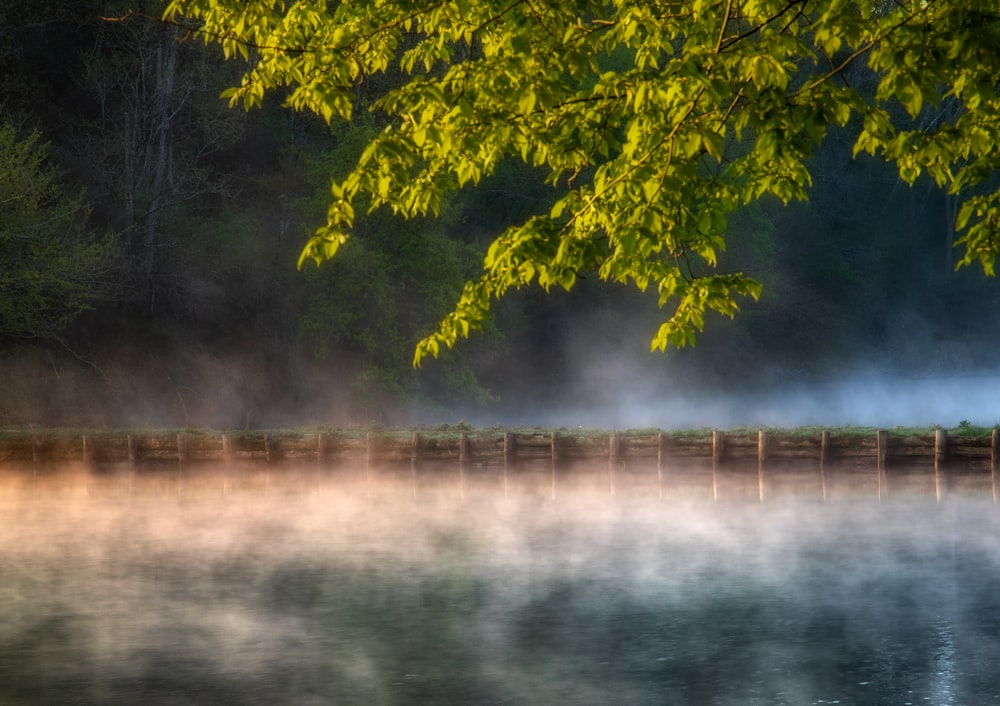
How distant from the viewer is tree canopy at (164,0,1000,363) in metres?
9.96

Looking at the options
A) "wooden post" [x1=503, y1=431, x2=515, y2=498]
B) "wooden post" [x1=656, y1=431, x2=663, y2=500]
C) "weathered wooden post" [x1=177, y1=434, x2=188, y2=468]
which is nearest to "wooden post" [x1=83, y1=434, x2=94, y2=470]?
"weathered wooden post" [x1=177, y1=434, x2=188, y2=468]

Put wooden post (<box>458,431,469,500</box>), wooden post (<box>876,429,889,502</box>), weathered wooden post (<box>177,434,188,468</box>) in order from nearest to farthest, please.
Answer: wooden post (<box>876,429,889,502</box>) < wooden post (<box>458,431,469,500</box>) < weathered wooden post (<box>177,434,188,468</box>)

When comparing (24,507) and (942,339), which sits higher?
(942,339)

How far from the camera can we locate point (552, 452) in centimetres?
2709

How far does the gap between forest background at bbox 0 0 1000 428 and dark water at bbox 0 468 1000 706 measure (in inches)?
604

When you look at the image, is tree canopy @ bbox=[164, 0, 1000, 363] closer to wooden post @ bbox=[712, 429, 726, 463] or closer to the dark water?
the dark water

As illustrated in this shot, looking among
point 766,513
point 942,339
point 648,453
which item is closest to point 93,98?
point 648,453

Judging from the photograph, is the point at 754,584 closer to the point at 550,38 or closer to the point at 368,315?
the point at 550,38

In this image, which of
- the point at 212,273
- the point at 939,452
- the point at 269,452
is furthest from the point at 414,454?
the point at 212,273

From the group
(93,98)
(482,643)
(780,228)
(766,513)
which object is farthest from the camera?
(780,228)

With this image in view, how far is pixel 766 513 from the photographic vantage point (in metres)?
24.0

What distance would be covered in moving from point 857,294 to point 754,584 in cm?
6153

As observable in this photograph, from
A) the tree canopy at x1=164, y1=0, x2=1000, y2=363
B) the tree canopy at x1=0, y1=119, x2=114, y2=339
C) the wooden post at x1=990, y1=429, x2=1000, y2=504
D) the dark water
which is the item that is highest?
the tree canopy at x1=0, y1=119, x2=114, y2=339

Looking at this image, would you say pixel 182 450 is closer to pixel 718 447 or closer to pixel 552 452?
pixel 552 452
